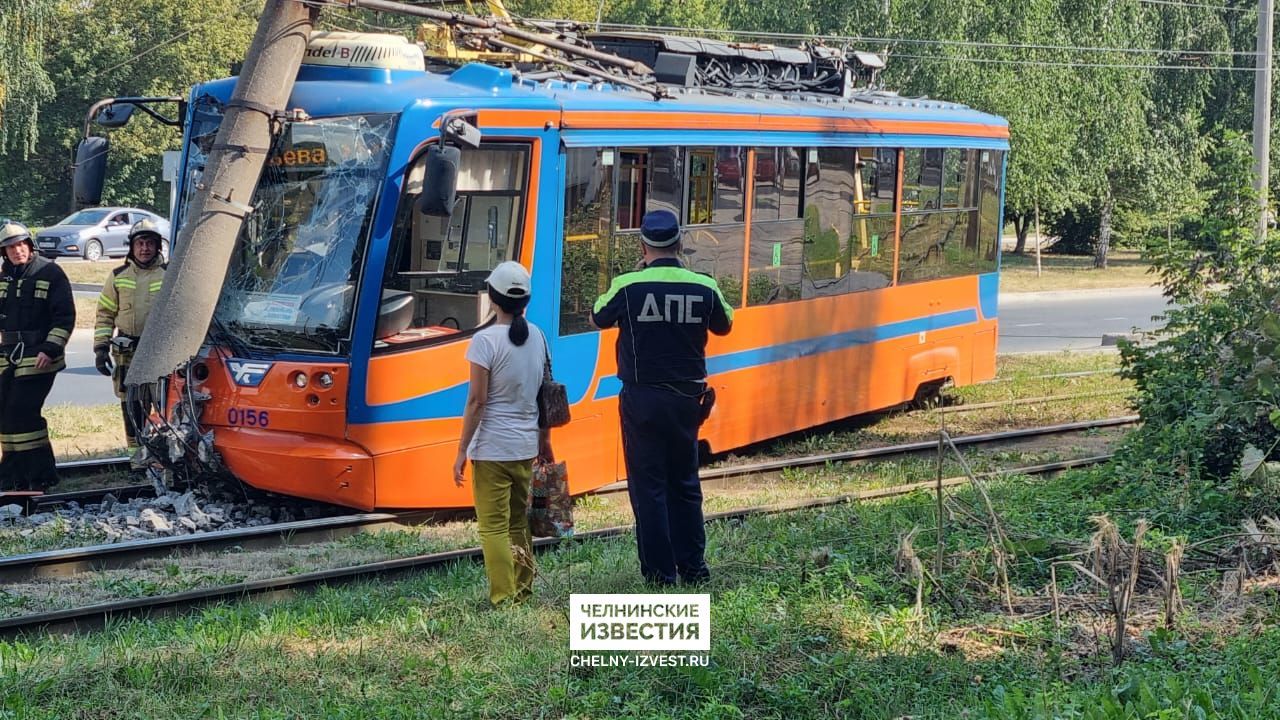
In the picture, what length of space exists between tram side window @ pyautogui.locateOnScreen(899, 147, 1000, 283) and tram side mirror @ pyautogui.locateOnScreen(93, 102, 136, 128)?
289 inches

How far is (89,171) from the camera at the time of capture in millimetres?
9414

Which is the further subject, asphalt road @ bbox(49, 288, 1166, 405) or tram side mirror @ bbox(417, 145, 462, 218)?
asphalt road @ bbox(49, 288, 1166, 405)

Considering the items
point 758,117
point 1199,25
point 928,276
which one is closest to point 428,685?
point 758,117

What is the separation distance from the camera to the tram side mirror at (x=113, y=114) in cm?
989

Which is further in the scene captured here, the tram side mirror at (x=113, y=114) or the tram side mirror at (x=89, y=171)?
the tram side mirror at (x=113, y=114)

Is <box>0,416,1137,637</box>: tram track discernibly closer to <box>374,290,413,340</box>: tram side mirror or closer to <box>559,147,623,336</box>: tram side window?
<box>374,290,413,340</box>: tram side mirror

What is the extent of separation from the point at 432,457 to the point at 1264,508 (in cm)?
500

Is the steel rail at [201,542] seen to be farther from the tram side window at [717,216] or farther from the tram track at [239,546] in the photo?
the tram side window at [717,216]

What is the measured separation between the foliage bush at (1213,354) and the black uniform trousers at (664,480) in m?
3.09


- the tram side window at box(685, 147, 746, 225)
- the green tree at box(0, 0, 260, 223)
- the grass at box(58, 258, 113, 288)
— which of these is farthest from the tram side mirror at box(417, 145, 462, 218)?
the green tree at box(0, 0, 260, 223)

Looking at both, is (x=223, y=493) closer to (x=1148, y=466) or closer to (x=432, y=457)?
(x=432, y=457)

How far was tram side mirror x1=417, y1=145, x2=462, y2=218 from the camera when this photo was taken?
830 cm

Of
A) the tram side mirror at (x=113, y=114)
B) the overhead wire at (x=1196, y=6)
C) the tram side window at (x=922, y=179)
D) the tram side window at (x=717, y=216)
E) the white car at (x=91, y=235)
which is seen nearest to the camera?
the tram side mirror at (x=113, y=114)

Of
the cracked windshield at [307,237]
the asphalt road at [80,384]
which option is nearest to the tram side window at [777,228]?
the cracked windshield at [307,237]
